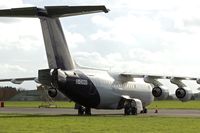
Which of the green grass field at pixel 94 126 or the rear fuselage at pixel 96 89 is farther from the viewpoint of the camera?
the rear fuselage at pixel 96 89

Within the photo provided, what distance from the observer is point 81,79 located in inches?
1563

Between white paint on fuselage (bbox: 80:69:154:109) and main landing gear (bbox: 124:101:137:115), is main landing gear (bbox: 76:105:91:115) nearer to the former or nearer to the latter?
white paint on fuselage (bbox: 80:69:154:109)

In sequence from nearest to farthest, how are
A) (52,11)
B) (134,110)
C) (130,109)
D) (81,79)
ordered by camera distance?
1. (52,11)
2. (81,79)
3. (134,110)
4. (130,109)

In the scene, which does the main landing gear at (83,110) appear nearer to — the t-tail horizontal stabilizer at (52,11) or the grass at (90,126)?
the t-tail horizontal stabilizer at (52,11)

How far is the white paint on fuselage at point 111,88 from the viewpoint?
1647 inches

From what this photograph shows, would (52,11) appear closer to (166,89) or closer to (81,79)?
(81,79)

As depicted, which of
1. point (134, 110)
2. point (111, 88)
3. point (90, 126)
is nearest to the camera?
point (90, 126)

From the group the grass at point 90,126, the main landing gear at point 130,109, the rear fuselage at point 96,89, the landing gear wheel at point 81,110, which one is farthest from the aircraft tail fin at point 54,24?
the grass at point 90,126

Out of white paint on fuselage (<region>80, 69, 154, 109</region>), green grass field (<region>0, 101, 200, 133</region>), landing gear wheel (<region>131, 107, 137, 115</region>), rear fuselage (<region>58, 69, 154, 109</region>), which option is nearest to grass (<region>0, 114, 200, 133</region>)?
green grass field (<region>0, 101, 200, 133</region>)

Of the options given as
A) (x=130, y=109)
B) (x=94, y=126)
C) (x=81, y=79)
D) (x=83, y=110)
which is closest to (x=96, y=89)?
(x=81, y=79)

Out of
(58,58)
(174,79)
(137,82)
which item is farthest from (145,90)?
(58,58)

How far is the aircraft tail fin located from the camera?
115 ft

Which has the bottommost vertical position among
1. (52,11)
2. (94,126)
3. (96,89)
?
(94,126)

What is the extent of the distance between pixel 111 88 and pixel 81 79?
5.17m
